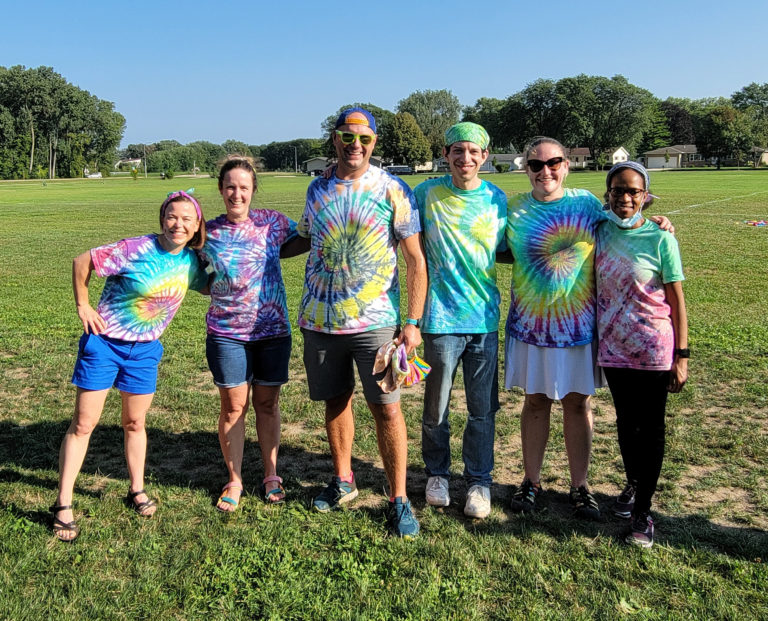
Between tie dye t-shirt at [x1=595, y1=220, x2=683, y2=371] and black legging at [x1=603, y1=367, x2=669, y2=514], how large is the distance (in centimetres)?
8

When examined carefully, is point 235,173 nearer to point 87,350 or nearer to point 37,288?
point 87,350

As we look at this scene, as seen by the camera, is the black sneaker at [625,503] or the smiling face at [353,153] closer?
the smiling face at [353,153]

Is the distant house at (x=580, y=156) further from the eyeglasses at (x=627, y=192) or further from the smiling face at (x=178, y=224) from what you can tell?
the smiling face at (x=178, y=224)

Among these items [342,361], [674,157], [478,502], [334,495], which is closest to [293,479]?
[334,495]

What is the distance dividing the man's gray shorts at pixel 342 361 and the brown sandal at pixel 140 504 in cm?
112

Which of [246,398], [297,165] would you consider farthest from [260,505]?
[297,165]

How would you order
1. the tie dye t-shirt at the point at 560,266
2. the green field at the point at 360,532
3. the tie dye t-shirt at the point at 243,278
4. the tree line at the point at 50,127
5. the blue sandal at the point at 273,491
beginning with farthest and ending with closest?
the tree line at the point at 50,127, the blue sandal at the point at 273,491, the tie dye t-shirt at the point at 243,278, the tie dye t-shirt at the point at 560,266, the green field at the point at 360,532

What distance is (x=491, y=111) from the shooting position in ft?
399

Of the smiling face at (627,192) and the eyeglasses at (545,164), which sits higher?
the eyeglasses at (545,164)

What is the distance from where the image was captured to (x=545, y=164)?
3.42 meters

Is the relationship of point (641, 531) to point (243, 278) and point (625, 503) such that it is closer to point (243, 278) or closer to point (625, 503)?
point (625, 503)

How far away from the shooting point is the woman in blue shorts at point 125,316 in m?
3.37

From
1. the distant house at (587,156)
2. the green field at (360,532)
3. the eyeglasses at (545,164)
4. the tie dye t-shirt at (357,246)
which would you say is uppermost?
the distant house at (587,156)

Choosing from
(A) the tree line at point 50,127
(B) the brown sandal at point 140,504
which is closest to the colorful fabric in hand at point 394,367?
(B) the brown sandal at point 140,504
